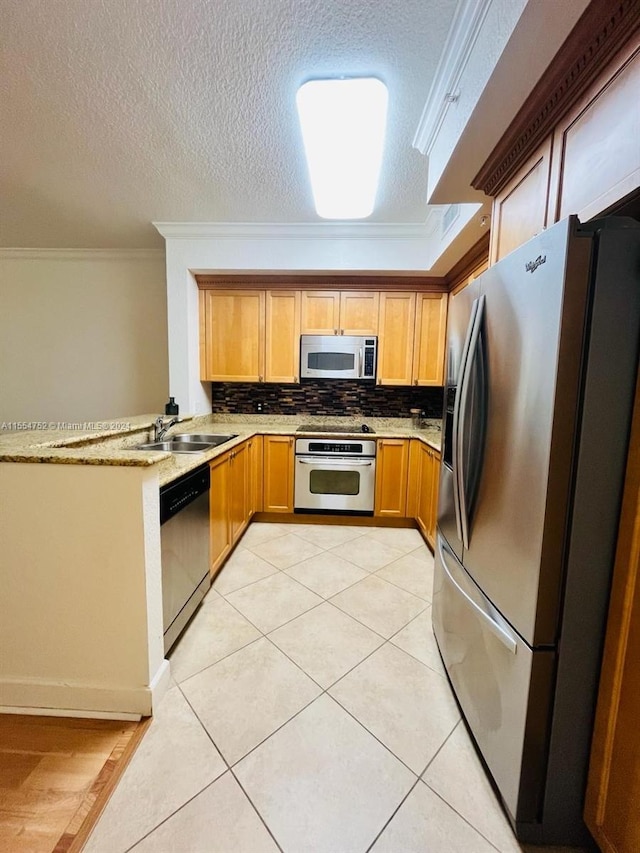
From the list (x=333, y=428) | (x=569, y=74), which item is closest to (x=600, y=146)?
(x=569, y=74)

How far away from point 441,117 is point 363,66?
0.41 meters

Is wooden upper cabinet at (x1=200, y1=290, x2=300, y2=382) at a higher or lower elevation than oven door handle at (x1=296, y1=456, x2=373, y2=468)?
higher

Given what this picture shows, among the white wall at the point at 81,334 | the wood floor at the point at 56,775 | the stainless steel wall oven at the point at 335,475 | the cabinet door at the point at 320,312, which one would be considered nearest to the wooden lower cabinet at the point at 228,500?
the stainless steel wall oven at the point at 335,475

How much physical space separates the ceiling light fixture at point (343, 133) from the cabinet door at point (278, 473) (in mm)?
1984

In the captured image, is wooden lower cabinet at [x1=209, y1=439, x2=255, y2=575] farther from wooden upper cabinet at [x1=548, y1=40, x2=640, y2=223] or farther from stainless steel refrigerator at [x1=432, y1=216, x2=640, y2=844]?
wooden upper cabinet at [x1=548, y1=40, x2=640, y2=223]

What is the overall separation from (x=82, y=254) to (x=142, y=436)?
8.89 feet

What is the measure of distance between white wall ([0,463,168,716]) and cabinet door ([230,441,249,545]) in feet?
3.89

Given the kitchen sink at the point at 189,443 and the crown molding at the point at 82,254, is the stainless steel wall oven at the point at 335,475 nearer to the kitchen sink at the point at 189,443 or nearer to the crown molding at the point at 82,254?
the kitchen sink at the point at 189,443

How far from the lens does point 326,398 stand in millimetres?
3705

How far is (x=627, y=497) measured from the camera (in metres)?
0.85

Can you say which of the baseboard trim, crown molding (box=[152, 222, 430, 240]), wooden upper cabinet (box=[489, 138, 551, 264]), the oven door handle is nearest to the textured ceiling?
crown molding (box=[152, 222, 430, 240])

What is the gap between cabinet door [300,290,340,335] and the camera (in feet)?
10.8

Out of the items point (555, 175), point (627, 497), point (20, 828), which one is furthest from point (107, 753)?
point (555, 175)

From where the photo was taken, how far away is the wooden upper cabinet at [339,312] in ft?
10.9
